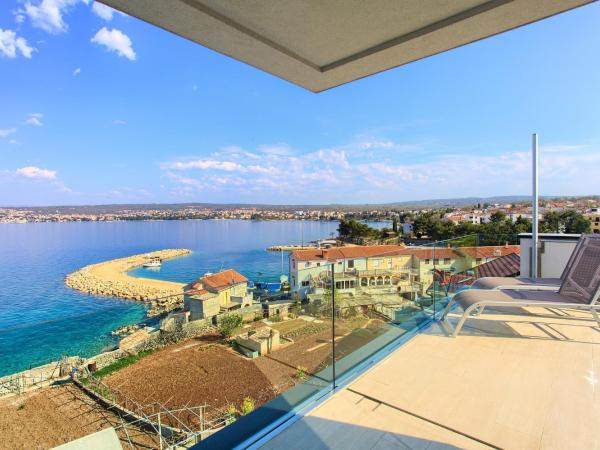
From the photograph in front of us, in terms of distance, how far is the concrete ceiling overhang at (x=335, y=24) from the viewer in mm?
1330

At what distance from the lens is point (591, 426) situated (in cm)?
150

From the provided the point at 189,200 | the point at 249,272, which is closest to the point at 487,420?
the point at 249,272

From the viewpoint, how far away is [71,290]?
33.1 metres

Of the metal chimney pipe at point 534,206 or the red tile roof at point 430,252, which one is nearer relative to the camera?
the red tile roof at point 430,252

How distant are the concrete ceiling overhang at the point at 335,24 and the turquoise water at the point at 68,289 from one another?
13.6 meters

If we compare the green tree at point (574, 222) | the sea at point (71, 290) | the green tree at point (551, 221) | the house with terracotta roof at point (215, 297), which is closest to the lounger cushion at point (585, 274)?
the sea at point (71, 290)

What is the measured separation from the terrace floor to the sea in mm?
3585

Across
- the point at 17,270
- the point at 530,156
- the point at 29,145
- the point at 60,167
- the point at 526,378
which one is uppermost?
the point at 29,145

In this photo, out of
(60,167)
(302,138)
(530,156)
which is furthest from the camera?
(60,167)

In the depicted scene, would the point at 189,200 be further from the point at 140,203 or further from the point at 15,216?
the point at 15,216

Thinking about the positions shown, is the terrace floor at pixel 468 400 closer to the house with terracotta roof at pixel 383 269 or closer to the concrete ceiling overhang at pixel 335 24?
the house with terracotta roof at pixel 383 269

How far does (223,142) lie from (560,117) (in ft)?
202

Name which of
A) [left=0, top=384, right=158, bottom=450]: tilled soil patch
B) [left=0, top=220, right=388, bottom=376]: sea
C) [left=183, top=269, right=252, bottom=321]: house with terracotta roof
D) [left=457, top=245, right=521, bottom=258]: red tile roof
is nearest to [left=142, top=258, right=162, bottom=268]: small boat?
[left=0, top=220, right=388, bottom=376]: sea

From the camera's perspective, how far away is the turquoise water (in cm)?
2005
